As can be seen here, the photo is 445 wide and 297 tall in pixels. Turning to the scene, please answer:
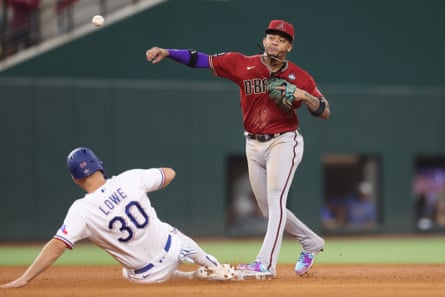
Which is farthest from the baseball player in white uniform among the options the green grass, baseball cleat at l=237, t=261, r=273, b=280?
the green grass

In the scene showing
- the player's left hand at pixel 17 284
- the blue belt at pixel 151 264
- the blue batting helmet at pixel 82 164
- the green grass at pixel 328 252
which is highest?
the blue batting helmet at pixel 82 164

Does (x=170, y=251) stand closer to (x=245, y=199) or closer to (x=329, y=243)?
(x=329, y=243)

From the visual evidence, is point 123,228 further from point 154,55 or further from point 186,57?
point 186,57

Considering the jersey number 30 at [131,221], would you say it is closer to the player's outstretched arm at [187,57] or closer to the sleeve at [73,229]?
the sleeve at [73,229]

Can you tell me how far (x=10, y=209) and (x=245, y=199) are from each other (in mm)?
4475

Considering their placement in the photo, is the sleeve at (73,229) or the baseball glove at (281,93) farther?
the baseball glove at (281,93)

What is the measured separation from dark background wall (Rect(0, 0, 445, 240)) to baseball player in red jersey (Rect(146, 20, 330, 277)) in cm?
882

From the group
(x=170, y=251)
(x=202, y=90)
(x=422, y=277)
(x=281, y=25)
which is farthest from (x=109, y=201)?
(x=202, y=90)

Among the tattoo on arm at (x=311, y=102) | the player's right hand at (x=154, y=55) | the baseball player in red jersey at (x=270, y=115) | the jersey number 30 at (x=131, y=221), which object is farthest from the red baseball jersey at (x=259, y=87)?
the jersey number 30 at (x=131, y=221)

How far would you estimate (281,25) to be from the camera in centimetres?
703

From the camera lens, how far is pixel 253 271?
22.1 feet

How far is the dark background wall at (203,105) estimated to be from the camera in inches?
608

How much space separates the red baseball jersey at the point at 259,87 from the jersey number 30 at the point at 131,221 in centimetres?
148

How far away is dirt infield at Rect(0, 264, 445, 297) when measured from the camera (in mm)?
5793
